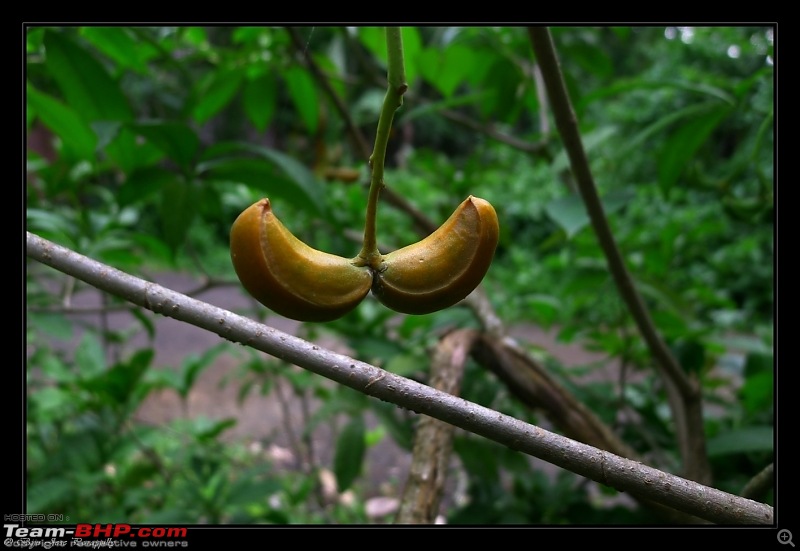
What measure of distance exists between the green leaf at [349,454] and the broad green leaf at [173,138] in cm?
38

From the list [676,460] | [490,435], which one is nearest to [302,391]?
[676,460]

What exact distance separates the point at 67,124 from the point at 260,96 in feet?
0.95

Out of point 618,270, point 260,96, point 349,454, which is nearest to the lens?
Result: point 618,270

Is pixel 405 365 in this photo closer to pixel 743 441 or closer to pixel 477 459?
pixel 477 459

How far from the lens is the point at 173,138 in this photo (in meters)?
0.62

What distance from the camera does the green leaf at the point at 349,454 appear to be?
30.4 inches

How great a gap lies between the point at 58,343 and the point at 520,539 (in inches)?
78.7

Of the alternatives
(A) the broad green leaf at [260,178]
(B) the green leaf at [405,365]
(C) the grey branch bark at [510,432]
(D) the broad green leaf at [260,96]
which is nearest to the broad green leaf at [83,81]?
(A) the broad green leaf at [260,178]

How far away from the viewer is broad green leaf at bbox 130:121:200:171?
23.8 inches

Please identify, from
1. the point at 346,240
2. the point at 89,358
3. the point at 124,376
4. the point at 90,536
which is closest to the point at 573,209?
the point at 346,240

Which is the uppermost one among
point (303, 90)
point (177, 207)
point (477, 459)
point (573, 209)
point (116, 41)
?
point (303, 90)

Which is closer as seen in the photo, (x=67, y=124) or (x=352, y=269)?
(x=352, y=269)

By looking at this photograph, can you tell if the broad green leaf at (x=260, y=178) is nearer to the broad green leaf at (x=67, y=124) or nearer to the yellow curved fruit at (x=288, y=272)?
the broad green leaf at (x=67, y=124)

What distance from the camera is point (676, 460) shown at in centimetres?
68
